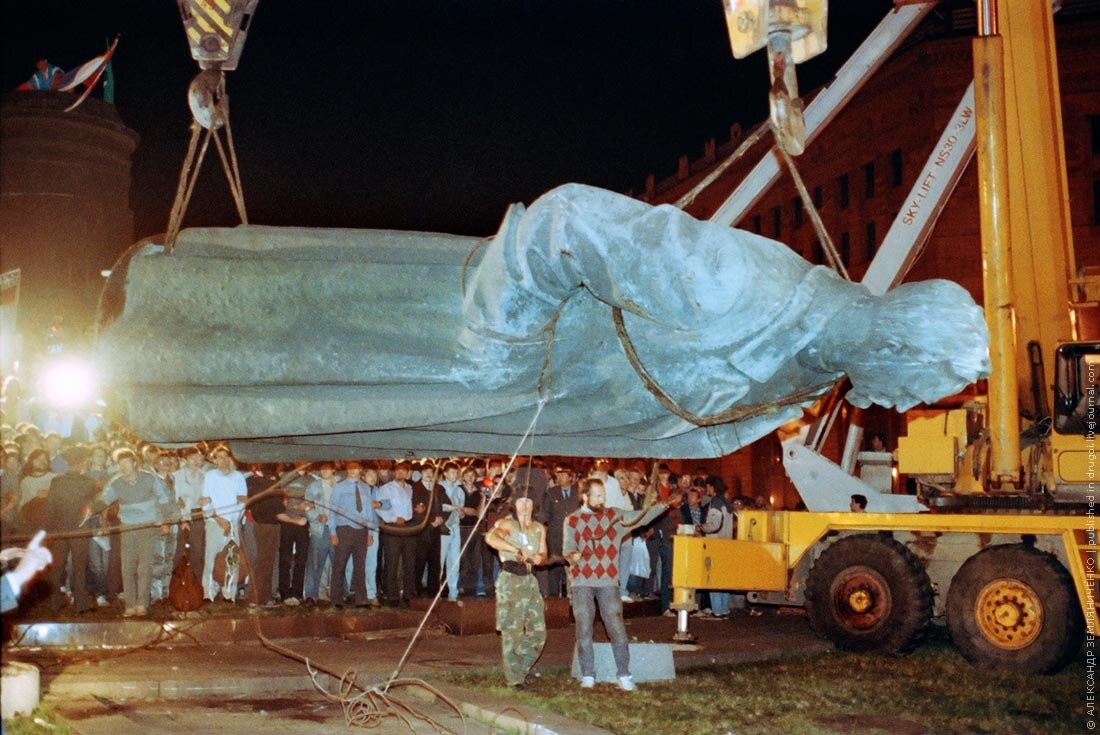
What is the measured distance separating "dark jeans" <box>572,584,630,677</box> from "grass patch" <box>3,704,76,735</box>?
16.8 feet

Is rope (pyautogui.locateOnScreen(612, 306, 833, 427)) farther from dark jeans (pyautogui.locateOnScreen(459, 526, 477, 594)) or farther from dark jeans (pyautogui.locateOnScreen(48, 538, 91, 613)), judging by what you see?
dark jeans (pyautogui.locateOnScreen(459, 526, 477, 594))

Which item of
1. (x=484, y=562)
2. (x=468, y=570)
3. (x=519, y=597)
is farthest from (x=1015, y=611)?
(x=468, y=570)

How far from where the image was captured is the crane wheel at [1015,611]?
1320 centimetres

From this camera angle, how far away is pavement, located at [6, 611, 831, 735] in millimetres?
10336

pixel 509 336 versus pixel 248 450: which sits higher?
pixel 509 336

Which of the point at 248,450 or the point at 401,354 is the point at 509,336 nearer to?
the point at 401,354

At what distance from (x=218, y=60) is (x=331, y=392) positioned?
1464 millimetres

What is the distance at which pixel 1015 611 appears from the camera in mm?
13578

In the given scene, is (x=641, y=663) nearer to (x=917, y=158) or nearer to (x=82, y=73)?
(x=82, y=73)

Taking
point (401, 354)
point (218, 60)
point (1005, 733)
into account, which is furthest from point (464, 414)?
point (1005, 733)

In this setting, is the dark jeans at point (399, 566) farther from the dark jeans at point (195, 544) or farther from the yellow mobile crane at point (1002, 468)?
the yellow mobile crane at point (1002, 468)

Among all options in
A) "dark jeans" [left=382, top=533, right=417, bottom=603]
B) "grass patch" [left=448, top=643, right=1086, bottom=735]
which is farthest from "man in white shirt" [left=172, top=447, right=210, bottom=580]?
"grass patch" [left=448, top=643, right=1086, bottom=735]

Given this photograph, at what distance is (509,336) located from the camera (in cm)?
372

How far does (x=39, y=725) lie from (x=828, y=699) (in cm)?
710
